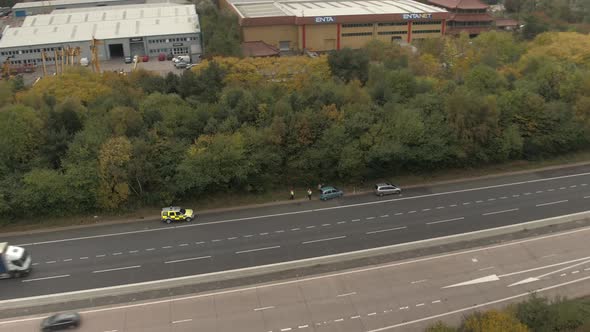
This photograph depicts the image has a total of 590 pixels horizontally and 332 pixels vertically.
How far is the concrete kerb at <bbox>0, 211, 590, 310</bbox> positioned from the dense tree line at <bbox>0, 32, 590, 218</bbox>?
7.92 metres

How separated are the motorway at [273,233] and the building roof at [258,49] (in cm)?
3203

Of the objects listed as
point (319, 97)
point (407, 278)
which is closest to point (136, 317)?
point (407, 278)

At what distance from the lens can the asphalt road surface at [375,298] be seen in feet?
71.5

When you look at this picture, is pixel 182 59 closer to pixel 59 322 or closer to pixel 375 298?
pixel 59 322

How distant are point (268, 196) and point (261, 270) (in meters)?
9.03

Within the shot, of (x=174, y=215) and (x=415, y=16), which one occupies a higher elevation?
Result: (x=415, y=16)

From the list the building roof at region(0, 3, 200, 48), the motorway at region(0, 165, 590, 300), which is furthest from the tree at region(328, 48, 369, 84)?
the building roof at region(0, 3, 200, 48)

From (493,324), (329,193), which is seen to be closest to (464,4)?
(329,193)

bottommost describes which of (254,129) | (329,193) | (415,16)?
(329,193)

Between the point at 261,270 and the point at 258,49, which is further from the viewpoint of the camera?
the point at 258,49

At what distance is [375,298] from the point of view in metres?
23.3

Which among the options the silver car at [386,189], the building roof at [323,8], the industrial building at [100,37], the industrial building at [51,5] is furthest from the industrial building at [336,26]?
the silver car at [386,189]

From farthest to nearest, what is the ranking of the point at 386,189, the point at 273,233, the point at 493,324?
the point at 386,189 → the point at 273,233 → the point at 493,324

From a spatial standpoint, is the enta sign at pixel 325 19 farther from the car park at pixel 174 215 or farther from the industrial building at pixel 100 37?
the car park at pixel 174 215
